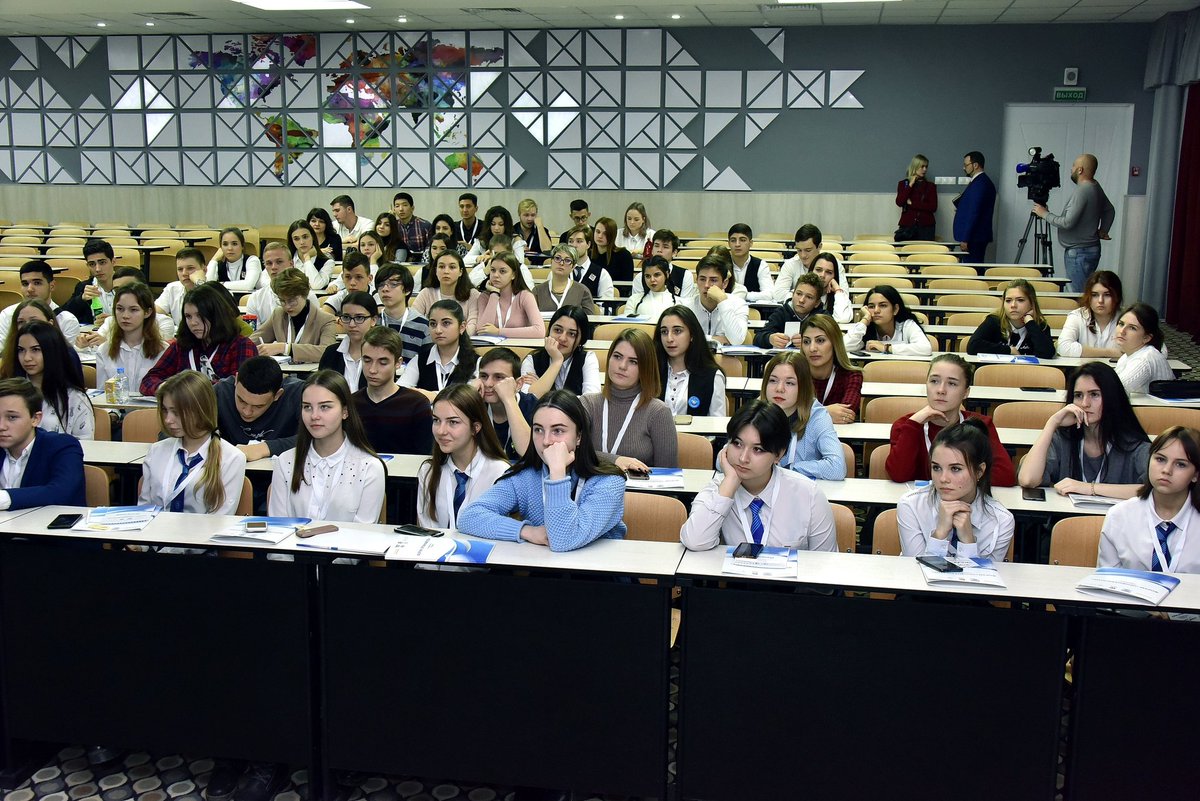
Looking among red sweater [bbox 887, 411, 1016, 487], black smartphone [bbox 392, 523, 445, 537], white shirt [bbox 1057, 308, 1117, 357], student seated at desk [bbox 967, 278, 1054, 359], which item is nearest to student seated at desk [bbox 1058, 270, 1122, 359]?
white shirt [bbox 1057, 308, 1117, 357]

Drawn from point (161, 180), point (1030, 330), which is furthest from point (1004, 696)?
point (161, 180)

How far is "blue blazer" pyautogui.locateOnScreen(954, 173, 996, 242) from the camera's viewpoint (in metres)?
12.5

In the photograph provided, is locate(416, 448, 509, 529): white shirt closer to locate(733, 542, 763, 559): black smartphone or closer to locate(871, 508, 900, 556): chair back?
locate(733, 542, 763, 559): black smartphone

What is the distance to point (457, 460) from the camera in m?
3.88

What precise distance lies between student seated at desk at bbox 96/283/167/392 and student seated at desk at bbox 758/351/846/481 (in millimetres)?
3599

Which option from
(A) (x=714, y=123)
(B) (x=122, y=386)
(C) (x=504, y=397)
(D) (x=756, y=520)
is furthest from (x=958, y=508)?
(A) (x=714, y=123)

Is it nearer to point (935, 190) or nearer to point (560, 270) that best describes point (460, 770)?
point (560, 270)

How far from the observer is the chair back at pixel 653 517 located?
375cm

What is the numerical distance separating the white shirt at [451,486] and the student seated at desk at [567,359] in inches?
69.1

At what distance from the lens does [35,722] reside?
3340 mm

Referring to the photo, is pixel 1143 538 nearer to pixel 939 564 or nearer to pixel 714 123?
pixel 939 564

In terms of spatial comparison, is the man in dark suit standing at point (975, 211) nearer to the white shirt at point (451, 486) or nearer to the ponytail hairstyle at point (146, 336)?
the ponytail hairstyle at point (146, 336)

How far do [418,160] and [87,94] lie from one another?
4874mm

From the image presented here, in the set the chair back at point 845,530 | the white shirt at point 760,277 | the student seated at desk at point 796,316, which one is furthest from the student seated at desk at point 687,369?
the white shirt at point 760,277
